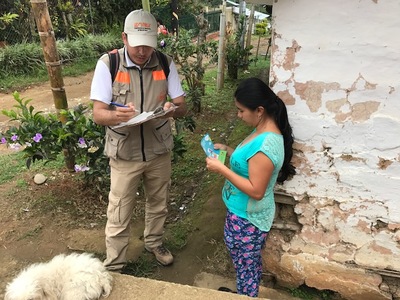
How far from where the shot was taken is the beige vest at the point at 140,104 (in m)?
2.52

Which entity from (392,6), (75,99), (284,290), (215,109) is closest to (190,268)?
(284,290)

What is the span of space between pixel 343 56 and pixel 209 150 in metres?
1.02

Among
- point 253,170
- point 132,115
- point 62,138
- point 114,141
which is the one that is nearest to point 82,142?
point 62,138

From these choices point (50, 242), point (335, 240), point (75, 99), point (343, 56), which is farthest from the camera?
point (75, 99)

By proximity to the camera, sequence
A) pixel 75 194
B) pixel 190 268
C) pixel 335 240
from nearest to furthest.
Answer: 1. pixel 335 240
2. pixel 190 268
3. pixel 75 194

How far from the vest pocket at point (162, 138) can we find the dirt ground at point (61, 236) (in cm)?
119

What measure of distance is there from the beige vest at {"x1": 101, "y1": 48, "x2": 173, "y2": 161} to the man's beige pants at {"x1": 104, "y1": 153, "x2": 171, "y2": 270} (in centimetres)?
10

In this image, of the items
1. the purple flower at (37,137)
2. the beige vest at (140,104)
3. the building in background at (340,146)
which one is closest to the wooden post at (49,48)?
the purple flower at (37,137)

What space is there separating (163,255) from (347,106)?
2.03 m

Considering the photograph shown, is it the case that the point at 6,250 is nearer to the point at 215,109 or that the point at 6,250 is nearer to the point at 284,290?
the point at 284,290

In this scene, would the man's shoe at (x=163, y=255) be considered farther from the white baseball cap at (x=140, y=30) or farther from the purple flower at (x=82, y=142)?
the white baseball cap at (x=140, y=30)

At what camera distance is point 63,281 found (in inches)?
75.1

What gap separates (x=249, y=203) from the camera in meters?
2.27

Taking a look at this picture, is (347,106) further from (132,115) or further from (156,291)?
(156,291)
